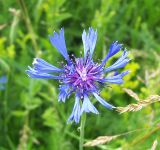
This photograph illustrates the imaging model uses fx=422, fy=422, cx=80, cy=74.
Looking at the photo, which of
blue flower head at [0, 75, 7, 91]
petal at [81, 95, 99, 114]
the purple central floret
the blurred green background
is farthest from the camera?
blue flower head at [0, 75, 7, 91]

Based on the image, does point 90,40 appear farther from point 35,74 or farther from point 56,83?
point 56,83

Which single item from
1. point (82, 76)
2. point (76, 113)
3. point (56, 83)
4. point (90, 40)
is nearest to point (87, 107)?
point (76, 113)

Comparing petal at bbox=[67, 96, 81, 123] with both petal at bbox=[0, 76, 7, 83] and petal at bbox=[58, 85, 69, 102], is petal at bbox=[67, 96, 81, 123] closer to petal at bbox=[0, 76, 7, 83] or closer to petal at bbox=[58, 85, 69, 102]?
petal at bbox=[58, 85, 69, 102]

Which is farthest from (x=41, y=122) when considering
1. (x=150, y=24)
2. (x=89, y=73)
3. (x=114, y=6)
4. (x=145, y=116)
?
(x=89, y=73)

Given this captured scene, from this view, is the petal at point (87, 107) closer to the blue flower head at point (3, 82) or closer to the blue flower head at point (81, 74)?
the blue flower head at point (81, 74)

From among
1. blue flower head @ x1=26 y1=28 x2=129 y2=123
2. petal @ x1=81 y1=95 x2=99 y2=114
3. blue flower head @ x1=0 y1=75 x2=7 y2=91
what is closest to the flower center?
blue flower head @ x1=26 y1=28 x2=129 y2=123

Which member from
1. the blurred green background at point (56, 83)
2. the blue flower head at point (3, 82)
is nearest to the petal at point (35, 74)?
the blurred green background at point (56, 83)
